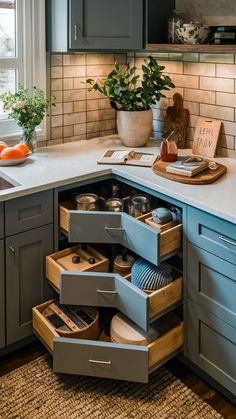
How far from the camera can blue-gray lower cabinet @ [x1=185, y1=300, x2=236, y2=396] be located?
185cm

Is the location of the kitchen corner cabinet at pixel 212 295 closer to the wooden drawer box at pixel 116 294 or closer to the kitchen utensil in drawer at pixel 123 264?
the wooden drawer box at pixel 116 294

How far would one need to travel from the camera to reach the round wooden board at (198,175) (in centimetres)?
202

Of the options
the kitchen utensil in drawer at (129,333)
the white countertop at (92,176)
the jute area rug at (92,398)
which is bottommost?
the jute area rug at (92,398)

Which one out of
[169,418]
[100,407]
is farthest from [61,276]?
[169,418]

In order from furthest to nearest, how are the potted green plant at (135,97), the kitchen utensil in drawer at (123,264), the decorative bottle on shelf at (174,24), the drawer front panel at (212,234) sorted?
1. the potted green plant at (135,97)
2. the decorative bottle on shelf at (174,24)
3. the kitchen utensil in drawer at (123,264)
4. the drawer front panel at (212,234)

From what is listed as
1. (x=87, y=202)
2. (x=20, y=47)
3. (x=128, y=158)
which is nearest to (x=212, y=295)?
(x=87, y=202)

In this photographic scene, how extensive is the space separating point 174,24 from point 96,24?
0.42 metres

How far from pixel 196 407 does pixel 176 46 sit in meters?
1.69

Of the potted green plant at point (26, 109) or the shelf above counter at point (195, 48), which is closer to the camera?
the shelf above counter at point (195, 48)

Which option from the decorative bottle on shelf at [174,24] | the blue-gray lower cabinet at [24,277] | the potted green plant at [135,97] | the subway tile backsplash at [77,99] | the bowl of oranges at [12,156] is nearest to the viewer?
the blue-gray lower cabinet at [24,277]

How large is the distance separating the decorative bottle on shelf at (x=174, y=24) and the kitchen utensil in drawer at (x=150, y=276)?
4.03 feet

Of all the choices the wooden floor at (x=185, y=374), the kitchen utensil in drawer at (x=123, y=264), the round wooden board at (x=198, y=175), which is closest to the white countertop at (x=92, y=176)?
the round wooden board at (x=198, y=175)

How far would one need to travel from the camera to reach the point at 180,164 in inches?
84.6

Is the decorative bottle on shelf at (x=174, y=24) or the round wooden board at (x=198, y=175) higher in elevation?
the decorative bottle on shelf at (x=174, y=24)
